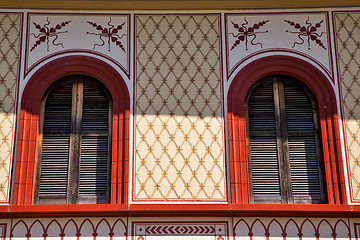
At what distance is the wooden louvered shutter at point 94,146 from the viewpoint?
12.0m

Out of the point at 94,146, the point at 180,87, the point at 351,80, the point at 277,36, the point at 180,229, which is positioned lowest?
the point at 180,229

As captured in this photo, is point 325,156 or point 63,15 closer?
point 325,156

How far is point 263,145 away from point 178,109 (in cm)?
173

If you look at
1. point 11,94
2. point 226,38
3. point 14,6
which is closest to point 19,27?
point 14,6

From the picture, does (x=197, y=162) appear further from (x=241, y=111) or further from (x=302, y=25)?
(x=302, y=25)

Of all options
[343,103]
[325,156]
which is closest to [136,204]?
[325,156]

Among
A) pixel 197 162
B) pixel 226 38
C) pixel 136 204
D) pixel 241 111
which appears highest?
pixel 226 38

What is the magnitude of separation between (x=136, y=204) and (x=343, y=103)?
432 centimetres

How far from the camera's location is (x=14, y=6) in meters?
12.9

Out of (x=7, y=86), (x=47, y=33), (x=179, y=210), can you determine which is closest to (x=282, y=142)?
(x=179, y=210)

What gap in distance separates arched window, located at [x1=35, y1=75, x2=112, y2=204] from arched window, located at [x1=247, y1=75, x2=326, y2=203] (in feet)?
9.09

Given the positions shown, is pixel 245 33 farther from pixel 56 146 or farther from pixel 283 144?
pixel 56 146

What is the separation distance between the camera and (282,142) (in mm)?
12383

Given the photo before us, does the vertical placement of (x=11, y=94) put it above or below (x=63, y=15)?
below
